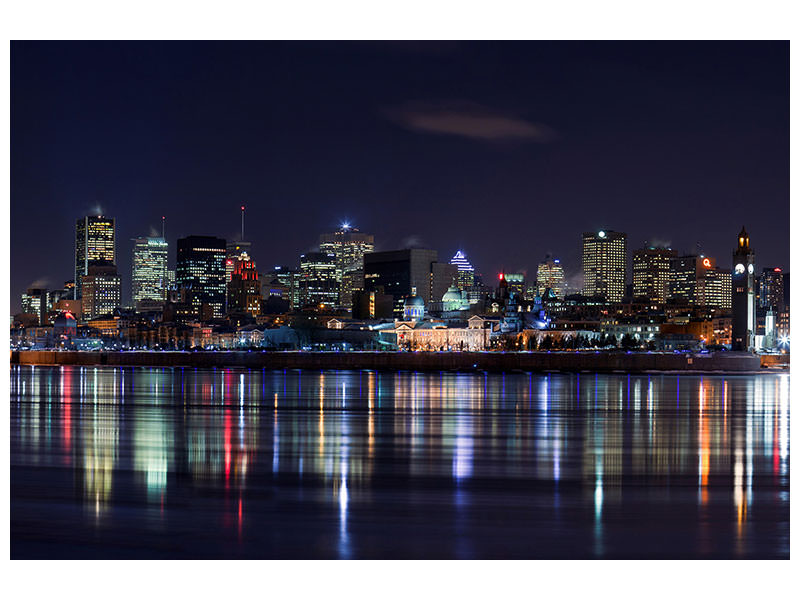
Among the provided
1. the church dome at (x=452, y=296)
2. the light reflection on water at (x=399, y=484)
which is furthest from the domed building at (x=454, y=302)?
the light reflection on water at (x=399, y=484)

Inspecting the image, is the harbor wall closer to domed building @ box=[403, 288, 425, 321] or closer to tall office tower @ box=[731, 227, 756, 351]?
tall office tower @ box=[731, 227, 756, 351]

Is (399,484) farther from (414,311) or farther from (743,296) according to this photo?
(414,311)

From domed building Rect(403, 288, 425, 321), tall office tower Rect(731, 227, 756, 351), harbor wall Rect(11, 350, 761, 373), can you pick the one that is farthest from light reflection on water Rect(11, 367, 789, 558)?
domed building Rect(403, 288, 425, 321)

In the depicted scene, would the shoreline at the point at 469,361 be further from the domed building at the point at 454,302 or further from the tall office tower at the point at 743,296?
the domed building at the point at 454,302

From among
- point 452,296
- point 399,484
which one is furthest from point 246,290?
point 399,484

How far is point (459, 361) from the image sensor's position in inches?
3447

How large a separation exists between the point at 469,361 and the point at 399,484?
73044mm

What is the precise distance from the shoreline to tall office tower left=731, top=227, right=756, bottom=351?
10.8 meters

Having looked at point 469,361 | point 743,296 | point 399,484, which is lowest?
point 469,361

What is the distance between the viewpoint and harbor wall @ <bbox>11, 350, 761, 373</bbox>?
82.2 meters

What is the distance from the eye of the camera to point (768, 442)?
21297 millimetres

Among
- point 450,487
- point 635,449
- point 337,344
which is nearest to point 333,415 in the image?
point 635,449
